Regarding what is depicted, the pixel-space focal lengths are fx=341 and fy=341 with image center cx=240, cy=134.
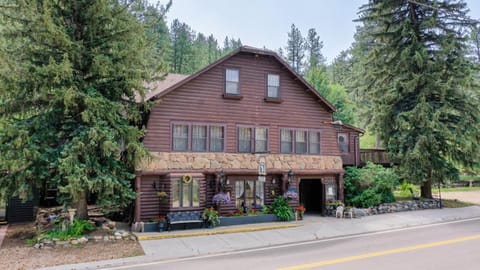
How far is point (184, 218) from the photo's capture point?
532 inches

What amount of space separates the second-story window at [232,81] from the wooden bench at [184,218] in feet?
18.6

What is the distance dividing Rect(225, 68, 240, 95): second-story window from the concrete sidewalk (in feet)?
20.1

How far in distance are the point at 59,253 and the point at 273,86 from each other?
37.3ft

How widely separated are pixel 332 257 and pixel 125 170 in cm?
803

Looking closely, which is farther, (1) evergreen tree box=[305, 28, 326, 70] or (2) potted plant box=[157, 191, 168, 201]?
(1) evergreen tree box=[305, 28, 326, 70]

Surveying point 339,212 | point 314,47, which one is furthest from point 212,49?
point 339,212

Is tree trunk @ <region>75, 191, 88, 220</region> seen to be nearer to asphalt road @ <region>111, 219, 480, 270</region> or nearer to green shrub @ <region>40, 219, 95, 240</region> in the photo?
green shrub @ <region>40, 219, 95, 240</region>

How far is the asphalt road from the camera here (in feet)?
28.1

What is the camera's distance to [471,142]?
18500 mm

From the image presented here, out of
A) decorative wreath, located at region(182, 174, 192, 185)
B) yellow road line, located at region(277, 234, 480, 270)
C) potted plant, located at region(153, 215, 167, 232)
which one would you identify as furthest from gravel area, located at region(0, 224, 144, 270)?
yellow road line, located at region(277, 234, 480, 270)

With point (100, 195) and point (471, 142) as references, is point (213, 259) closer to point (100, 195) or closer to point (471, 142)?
point (100, 195)

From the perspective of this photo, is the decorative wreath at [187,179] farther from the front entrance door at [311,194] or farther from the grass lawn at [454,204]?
the grass lawn at [454,204]

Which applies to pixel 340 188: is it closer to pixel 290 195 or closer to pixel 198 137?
pixel 290 195

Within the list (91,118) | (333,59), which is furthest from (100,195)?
(333,59)
